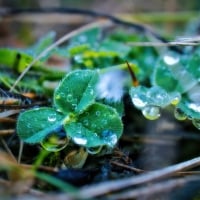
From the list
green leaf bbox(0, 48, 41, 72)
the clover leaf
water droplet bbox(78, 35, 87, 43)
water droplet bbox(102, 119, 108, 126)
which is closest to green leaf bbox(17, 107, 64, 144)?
the clover leaf

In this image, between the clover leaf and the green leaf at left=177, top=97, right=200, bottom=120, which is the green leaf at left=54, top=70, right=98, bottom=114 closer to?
the clover leaf

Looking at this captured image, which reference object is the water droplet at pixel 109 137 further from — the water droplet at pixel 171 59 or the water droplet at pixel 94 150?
the water droplet at pixel 171 59

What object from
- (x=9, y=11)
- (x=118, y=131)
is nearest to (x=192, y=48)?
(x=118, y=131)

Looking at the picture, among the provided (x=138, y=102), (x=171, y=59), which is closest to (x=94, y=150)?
(x=138, y=102)

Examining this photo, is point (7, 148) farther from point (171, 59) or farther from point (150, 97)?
point (171, 59)

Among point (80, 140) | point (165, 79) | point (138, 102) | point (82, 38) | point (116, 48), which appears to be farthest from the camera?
point (82, 38)

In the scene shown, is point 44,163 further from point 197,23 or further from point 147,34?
point 197,23
